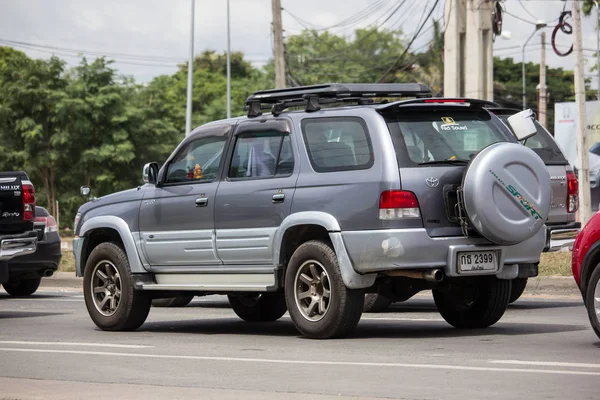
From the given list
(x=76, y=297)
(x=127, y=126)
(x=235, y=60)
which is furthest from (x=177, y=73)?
(x=76, y=297)

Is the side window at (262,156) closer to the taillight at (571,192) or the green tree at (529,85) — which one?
the taillight at (571,192)

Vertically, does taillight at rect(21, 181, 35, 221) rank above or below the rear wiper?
below

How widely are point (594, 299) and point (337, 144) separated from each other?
2502 mm

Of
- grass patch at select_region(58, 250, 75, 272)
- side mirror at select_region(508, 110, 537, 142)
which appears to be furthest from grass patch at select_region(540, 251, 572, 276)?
grass patch at select_region(58, 250, 75, 272)

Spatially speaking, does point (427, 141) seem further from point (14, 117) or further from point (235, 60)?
point (235, 60)

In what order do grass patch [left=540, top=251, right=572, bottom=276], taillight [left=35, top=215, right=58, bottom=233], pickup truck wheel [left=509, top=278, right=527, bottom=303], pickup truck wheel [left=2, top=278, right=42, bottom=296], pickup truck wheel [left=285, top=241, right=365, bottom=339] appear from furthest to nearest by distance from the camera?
pickup truck wheel [left=2, top=278, right=42, bottom=296], taillight [left=35, top=215, right=58, bottom=233], grass patch [left=540, top=251, right=572, bottom=276], pickup truck wheel [left=509, top=278, right=527, bottom=303], pickup truck wheel [left=285, top=241, right=365, bottom=339]

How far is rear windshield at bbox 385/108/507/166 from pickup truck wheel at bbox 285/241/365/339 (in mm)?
1053

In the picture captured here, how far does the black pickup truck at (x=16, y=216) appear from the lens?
566 inches

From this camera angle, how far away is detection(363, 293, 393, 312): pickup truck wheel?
13460 mm

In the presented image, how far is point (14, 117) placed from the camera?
53375 millimetres

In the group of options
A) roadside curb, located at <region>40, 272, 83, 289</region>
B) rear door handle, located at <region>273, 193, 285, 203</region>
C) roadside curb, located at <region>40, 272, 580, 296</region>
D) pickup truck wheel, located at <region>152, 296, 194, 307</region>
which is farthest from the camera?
roadside curb, located at <region>40, 272, 83, 289</region>

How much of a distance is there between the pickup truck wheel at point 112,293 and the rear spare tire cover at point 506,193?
367 cm

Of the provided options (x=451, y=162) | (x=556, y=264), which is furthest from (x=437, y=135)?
(x=556, y=264)

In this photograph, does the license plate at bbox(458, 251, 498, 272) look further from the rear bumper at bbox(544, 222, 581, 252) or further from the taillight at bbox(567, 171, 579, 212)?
the taillight at bbox(567, 171, 579, 212)
